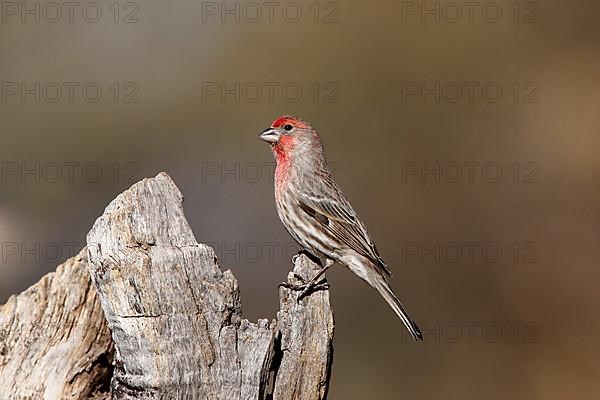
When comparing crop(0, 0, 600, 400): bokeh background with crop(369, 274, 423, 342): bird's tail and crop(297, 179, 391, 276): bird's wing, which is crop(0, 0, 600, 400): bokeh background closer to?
crop(297, 179, 391, 276): bird's wing

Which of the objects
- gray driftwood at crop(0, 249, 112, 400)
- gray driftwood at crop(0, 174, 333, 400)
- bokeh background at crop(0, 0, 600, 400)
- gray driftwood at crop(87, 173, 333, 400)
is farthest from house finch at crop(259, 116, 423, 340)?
bokeh background at crop(0, 0, 600, 400)

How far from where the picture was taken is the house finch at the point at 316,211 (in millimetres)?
7164

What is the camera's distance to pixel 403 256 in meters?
10.5

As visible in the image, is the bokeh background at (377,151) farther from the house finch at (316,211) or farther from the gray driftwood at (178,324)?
Result: the gray driftwood at (178,324)

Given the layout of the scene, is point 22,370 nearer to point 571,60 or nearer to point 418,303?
point 418,303

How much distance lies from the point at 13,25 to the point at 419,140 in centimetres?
572

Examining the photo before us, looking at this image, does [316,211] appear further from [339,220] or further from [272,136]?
[272,136]

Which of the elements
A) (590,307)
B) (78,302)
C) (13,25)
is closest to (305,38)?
(13,25)

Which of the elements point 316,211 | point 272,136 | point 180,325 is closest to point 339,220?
point 316,211

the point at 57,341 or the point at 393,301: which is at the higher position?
the point at 393,301

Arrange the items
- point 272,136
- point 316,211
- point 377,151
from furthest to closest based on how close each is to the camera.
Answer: point 377,151, point 272,136, point 316,211

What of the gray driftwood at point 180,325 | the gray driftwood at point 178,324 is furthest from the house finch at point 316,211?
the gray driftwood at point 180,325

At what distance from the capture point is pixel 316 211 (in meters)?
7.27

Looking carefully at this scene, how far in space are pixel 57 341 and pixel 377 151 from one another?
611 centimetres
